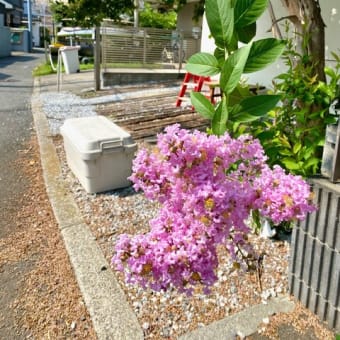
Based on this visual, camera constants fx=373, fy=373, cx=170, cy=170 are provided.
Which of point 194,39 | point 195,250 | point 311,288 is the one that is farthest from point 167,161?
point 194,39

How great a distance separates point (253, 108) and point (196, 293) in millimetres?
1668

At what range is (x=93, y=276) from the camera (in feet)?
8.06

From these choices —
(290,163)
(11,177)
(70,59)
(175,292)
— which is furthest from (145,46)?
(175,292)

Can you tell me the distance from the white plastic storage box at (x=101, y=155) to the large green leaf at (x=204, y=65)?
283cm

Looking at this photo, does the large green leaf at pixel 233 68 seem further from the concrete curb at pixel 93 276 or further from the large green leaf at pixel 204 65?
the concrete curb at pixel 93 276

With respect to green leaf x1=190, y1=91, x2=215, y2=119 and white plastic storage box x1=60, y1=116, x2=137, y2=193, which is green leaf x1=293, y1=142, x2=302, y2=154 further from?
white plastic storage box x1=60, y1=116, x2=137, y2=193

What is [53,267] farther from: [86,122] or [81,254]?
[86,122]

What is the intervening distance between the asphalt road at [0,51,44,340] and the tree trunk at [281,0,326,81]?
2.36 m

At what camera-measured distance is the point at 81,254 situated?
271 cm

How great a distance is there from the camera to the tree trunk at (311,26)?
2.21m

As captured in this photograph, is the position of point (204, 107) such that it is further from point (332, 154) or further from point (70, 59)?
point (70, 59)

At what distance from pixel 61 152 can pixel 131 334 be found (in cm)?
353

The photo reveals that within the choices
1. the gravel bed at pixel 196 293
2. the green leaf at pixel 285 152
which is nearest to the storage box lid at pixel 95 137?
the gravel bed at pixel 196 293

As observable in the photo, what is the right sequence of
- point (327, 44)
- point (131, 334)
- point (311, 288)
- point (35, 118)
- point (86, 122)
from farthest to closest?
point (35, 118) < point (327, 44) < point (86, 122) < point (311, 288) < point (131, 334)
